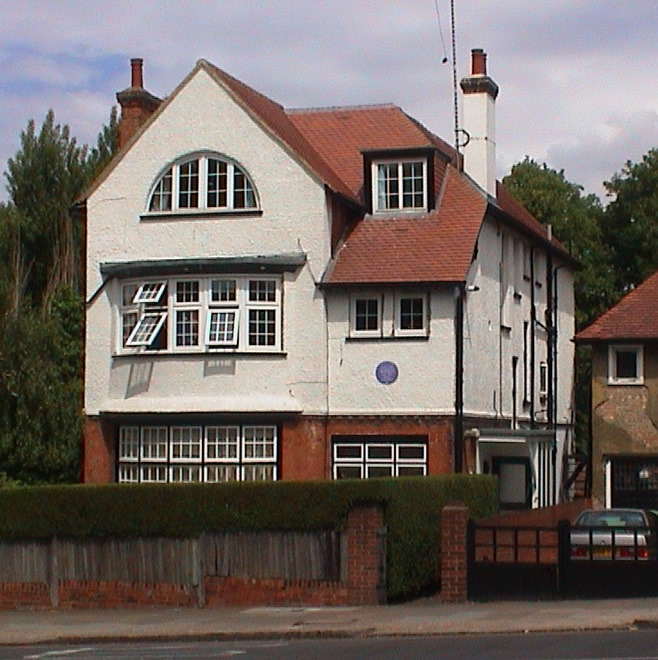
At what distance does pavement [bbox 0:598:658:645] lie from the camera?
21655 mm

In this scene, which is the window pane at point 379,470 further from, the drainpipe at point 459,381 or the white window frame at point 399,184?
the white window frame at point 399,184

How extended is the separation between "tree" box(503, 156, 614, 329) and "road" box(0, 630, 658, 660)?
42.1 m

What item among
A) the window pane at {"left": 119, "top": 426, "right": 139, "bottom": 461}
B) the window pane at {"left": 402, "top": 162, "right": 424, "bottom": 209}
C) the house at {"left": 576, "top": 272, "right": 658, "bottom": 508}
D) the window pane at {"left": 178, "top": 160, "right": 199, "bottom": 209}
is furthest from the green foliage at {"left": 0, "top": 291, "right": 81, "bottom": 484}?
the house at {"left": 576, "top": 272, "right": 658, "bottom": 508}

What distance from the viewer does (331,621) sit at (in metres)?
23.0

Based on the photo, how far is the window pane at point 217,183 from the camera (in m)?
34.4

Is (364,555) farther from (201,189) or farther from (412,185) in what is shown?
(412,185)

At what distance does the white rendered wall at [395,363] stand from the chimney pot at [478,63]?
786 cm

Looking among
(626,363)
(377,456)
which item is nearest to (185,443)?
(377,456)

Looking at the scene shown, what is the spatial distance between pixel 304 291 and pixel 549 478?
11.5 metres

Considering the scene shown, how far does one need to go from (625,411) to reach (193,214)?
14.3 metres

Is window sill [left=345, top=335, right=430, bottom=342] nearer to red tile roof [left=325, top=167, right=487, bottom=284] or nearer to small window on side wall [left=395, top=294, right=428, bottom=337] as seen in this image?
small window on side wall [left=395, top=294, right=428, bottom=337]

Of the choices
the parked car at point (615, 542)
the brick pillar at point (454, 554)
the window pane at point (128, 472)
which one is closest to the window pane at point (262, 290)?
the window pane at point (128, 472)

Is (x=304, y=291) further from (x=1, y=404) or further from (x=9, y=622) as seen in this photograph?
(x=9, y=622)

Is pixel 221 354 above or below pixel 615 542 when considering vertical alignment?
above
